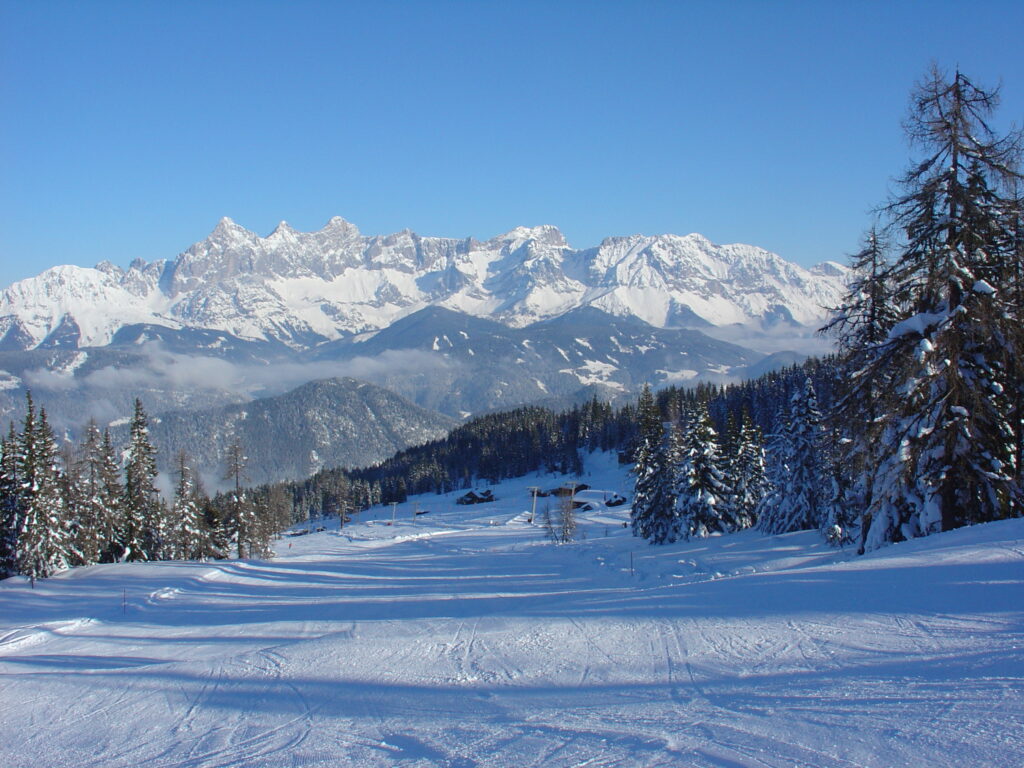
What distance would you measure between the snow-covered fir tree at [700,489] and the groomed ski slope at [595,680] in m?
25.6

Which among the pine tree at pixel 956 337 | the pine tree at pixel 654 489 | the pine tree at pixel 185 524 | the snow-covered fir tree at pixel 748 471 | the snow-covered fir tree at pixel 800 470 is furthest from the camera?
the pine tree at pixel 185 524

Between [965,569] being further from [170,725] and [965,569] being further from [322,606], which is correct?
[322,606]

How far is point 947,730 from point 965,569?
218 inches

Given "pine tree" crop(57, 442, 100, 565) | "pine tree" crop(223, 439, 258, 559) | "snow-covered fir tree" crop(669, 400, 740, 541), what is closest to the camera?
"pine tree" crop(57, 442, 100, 565)

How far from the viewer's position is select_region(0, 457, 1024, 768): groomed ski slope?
5742 mm

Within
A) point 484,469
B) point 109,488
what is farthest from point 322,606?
point 484,469

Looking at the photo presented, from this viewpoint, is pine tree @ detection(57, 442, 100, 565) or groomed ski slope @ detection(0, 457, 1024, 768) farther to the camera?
pine tree @ detection(57, 442, 100, 565)

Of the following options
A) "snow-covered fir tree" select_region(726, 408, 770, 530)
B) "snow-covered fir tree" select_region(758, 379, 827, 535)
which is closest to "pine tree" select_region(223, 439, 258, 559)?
"snow-covered fir tree" select_region(726, 408, 770, 530)

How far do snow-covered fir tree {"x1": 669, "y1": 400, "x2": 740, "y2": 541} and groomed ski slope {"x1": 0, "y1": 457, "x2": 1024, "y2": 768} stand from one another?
83.9 ft

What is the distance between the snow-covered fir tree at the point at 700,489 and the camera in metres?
38.8

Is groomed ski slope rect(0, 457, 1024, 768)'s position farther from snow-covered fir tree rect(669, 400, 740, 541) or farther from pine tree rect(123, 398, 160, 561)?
pine tree rect(123, 398, 160, 561)

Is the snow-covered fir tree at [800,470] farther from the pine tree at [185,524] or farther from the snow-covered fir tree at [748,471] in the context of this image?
the pine tree at [185,524]

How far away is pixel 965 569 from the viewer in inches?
388

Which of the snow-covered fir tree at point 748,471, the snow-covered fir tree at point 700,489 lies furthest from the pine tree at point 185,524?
the snow-covered fir tree at point 748,471
